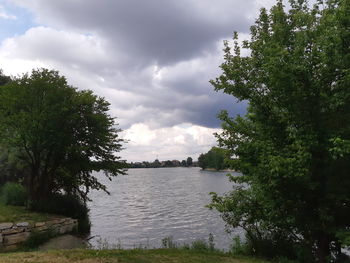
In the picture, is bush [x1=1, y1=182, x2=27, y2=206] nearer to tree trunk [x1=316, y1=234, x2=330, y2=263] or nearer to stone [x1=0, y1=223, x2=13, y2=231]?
stone [x1=0, y1=223, x2=13, y2=231]

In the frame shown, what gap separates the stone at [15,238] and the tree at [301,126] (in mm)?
9989

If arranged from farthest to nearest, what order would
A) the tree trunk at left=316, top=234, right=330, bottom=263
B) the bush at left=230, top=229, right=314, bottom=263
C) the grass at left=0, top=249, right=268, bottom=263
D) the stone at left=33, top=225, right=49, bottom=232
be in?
the stone at left=33, top=225, right=49, bottom=232, the bush at left=230, top=229, right=314, bottom=263, the tree trunk at left=316, top=234, right=330, bottom=263, the grass at left=0, top=249, right=268, bottom=263

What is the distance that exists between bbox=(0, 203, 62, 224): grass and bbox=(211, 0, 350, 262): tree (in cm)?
1106

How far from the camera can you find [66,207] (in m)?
20.7

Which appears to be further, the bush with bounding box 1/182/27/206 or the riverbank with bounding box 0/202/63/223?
the bush with bounding box 1/182/27/206

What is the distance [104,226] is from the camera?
2503 cm

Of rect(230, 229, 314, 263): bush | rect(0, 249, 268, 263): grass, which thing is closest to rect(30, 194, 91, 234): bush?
rect(0, 249, 268, 263): grass

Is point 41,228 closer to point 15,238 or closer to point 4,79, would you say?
point 15,238

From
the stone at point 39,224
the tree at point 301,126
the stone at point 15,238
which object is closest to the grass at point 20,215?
the stone at point 39,224

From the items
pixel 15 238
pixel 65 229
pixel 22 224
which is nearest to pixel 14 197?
pixel 65 229

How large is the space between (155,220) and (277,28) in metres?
21.9

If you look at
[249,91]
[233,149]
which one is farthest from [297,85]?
[233,149]

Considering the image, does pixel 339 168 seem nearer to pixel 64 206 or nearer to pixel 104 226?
pixel 64 206

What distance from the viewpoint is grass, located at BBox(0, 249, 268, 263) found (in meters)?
9.04
